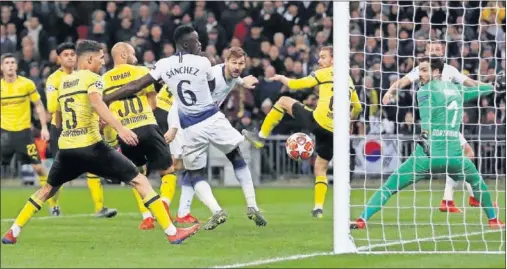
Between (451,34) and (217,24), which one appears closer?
(451,34)

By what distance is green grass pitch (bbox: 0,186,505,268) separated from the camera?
33.2 ft

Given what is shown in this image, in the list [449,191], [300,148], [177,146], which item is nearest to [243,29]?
[177,146]

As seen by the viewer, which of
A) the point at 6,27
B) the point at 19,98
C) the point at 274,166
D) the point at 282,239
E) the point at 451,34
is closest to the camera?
the point at 282,239

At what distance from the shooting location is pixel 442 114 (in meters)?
13.0

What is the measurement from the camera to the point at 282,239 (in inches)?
489

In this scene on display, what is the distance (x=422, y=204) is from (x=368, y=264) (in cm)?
953

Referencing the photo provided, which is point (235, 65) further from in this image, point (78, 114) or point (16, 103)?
point (16, 103)

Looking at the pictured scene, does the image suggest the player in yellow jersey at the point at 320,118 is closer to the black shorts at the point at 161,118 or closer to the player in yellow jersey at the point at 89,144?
the black shorts at the point at 161,118

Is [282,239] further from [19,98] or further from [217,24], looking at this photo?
[217,24]

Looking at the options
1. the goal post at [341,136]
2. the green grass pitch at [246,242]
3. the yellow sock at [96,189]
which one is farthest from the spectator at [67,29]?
the goal post at [341,136]

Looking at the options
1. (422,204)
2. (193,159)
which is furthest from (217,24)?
(193,159)

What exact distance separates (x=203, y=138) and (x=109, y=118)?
2.13 meters

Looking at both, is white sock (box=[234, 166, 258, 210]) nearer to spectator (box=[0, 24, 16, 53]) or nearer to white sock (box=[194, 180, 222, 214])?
white sock (box=[194, 180, 222, 214])

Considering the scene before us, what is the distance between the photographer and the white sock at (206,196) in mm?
12744
